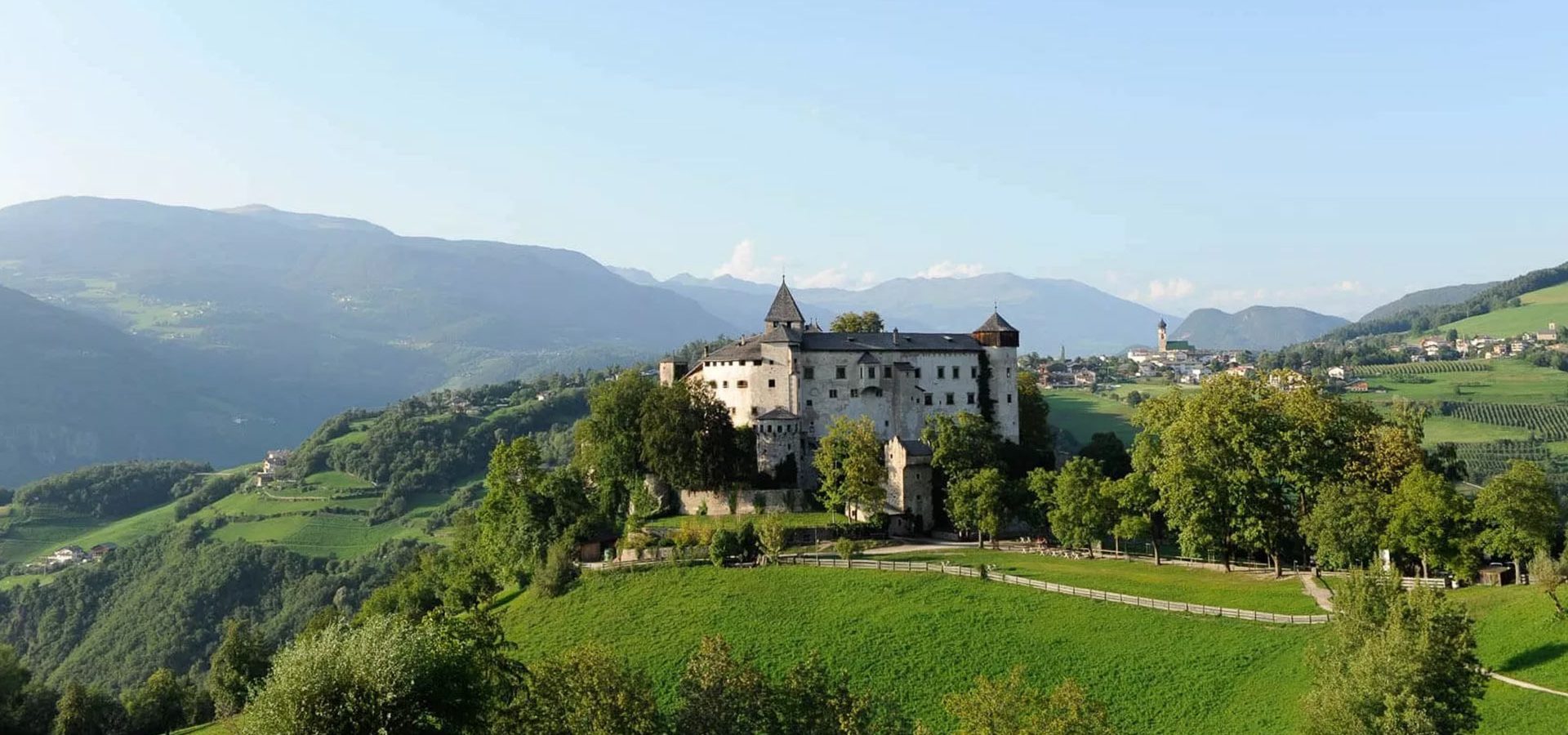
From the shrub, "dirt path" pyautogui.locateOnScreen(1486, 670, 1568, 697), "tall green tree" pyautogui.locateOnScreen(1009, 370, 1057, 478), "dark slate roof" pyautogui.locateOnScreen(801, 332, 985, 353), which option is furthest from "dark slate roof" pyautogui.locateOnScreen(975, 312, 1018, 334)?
"dirt path" pyautogui.locateOnScreen(1486, 670, 1568, 697)

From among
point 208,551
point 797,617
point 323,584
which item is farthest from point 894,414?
point 208,551

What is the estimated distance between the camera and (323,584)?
5635 inches

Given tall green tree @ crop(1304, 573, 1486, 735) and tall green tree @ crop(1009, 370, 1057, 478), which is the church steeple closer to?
tall green tree @ crop(1009, 370, 1057, 478)

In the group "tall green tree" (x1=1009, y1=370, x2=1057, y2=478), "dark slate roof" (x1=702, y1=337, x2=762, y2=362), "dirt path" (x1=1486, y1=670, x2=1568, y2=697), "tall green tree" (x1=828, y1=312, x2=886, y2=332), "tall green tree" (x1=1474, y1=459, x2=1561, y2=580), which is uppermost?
"tall green tree" (x1=828, y1=312, x2=886, y2=332)

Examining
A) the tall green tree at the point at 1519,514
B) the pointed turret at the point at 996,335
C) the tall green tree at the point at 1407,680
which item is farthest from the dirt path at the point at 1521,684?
the pointed turret at the point at 996,335

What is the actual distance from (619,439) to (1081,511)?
33542 millimetres

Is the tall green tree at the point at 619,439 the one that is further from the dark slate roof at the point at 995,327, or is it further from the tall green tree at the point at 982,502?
the dark slate roof at the point at 995,327

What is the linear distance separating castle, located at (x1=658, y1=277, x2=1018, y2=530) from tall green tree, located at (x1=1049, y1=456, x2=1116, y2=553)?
19.8 metres

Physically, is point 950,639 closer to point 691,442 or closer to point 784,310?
point 691,442

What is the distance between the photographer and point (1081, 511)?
6969cm

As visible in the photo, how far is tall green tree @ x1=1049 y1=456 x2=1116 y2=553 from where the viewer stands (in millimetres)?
69312

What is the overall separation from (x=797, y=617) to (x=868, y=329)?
1860 inches

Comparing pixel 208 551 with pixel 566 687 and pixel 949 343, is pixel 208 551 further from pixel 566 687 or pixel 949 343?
pixel 566 687

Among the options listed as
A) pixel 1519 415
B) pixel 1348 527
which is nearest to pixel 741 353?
pixel 1348 527
